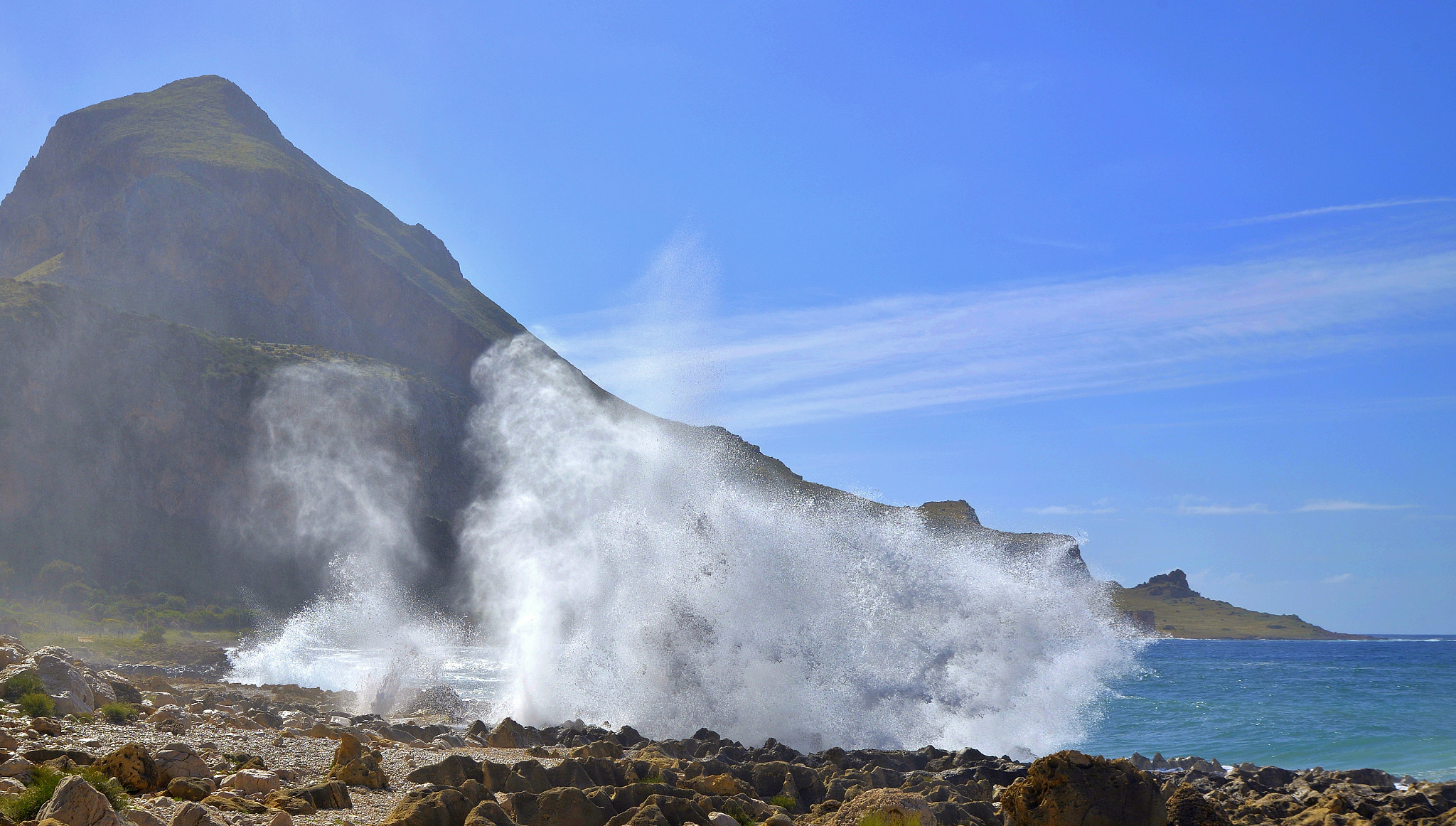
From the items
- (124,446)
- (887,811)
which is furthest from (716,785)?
(124,446)

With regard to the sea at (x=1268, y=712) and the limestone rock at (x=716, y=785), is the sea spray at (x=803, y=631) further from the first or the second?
the limestone rock at (x=716, y=785)

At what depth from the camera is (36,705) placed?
45.3ft

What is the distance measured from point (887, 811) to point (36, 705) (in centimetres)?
1248

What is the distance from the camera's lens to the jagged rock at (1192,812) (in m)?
10.5

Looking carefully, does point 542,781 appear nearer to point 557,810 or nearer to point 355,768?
point 557,810

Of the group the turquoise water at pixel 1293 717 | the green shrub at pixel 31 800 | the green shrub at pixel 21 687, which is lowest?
the turquoise water at pixel 1293 717

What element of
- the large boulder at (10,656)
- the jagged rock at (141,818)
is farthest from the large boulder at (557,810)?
the large boulder at (10,656)

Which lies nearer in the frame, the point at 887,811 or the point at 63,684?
the point at 887,811

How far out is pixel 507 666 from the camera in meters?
30.5

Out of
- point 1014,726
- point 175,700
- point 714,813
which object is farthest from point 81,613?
point 714,813

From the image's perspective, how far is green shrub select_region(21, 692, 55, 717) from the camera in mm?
13656

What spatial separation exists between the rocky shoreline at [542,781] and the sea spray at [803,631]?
12.6ft

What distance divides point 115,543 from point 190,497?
914 centimetres

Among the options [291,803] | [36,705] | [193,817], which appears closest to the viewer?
[193,817]
